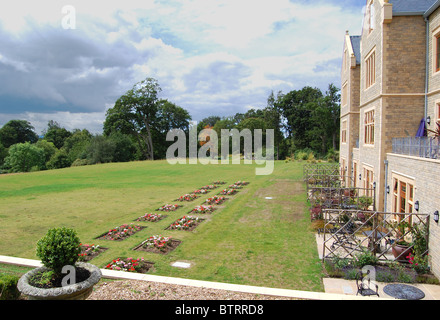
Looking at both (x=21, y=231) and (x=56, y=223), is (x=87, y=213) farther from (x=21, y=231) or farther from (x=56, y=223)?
(x=21, y=231)

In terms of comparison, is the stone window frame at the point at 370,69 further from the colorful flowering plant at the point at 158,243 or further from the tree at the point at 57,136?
the tree at the point at 57,136

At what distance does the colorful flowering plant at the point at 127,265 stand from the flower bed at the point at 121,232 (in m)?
2.83

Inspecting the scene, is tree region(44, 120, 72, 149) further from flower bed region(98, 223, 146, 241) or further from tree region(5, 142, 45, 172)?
flower bed region(98, 223, 146, 241)

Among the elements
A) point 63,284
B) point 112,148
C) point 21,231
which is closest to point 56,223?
point 21,231

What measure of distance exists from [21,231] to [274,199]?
13778mm

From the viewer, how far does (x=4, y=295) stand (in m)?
6.39

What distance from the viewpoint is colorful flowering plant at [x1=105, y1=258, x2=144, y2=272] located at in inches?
346

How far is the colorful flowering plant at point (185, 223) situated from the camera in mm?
13398

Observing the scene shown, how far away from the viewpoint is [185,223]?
13914mm

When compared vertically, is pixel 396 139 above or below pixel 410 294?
above

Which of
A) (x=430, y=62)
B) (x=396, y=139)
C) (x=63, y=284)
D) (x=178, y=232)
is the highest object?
(x=430, y=62)

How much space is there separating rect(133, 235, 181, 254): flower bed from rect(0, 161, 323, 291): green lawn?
319 millimetres

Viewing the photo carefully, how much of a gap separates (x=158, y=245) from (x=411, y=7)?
48.6 feet

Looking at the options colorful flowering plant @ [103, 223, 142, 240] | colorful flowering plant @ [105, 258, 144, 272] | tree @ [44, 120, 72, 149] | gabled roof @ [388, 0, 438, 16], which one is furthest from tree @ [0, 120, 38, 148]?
gabled roof @ [388, 0, 438, 16]
